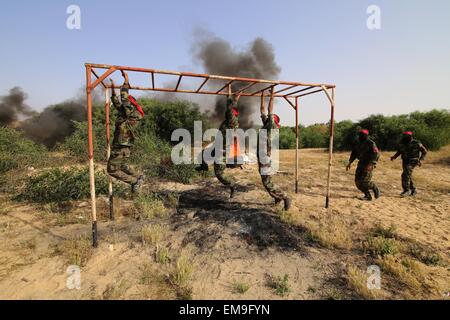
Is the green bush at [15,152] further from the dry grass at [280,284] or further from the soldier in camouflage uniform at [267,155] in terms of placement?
the dry grass at [280,284]

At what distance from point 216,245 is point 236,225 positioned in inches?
31.2

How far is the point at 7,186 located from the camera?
7059mm

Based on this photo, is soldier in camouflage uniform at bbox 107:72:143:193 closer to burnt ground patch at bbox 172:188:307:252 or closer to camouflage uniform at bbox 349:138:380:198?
burnt ground patch at bbox 172:188:307:252

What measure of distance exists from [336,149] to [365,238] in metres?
17.9

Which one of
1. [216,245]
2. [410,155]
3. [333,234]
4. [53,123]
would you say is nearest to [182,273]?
[216,245]

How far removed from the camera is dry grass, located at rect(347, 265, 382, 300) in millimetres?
2830

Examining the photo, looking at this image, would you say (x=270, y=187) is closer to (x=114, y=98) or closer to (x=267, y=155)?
(x=267, y=155)

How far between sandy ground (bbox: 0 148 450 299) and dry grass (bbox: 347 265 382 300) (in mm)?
93

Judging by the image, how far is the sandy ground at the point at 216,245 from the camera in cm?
297

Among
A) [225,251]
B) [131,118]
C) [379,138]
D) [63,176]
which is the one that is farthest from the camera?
[379,138]

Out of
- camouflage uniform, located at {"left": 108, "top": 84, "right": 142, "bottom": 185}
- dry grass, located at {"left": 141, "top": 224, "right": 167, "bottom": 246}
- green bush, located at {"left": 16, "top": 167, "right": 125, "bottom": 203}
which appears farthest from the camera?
green bush, located at {"left": 16, "top": 167, "right": 125, "bottom": 203}

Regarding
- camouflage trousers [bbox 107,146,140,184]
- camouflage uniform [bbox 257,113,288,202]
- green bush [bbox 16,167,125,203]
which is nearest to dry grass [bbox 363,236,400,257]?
camouflage uniform [bbox 257,113,288,202]
